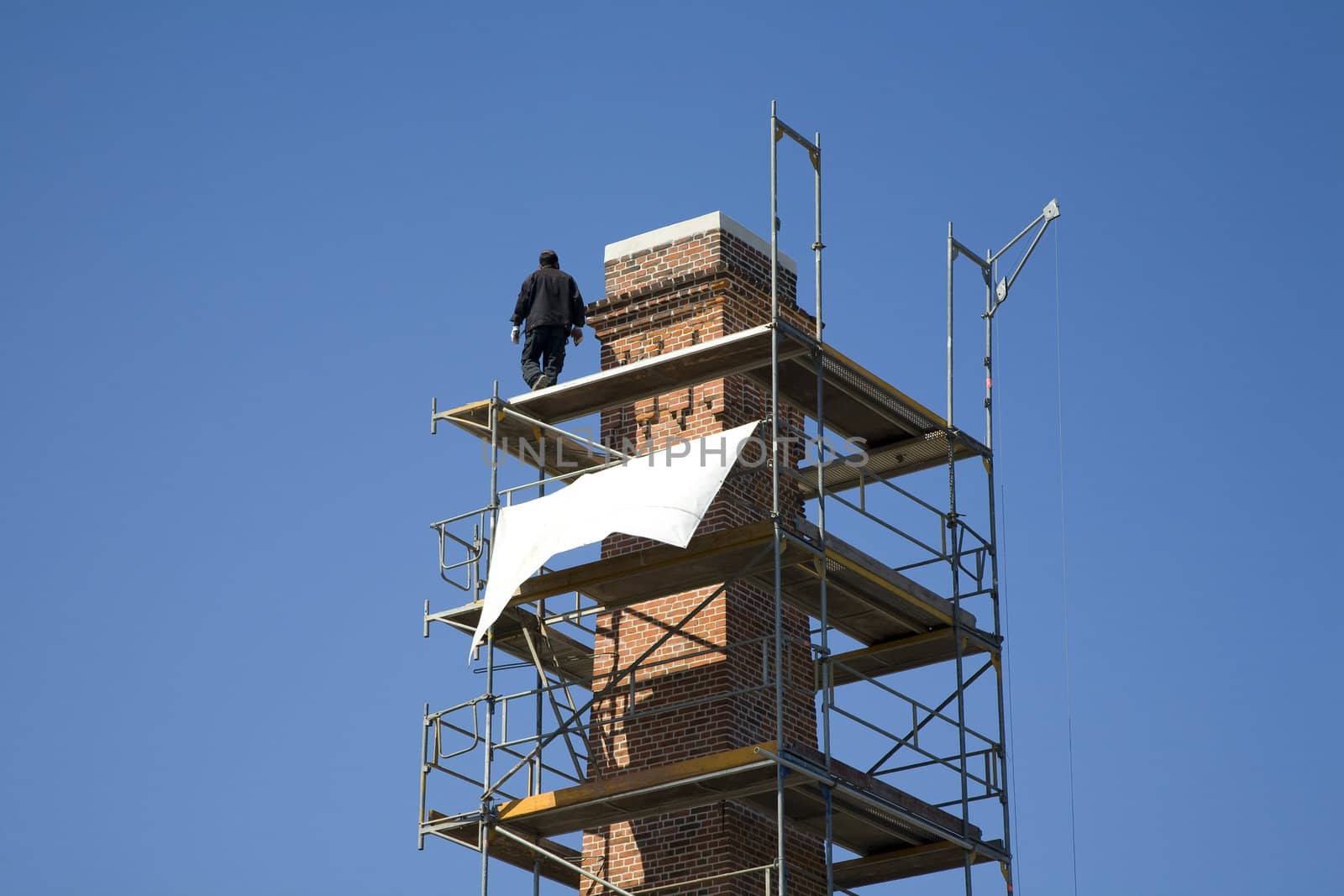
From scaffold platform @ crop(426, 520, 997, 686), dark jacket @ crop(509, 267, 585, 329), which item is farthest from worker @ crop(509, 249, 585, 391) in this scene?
scaffold platform @ crop(426, 520, 997, 686)

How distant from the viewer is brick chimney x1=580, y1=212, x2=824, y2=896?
82.2 feet

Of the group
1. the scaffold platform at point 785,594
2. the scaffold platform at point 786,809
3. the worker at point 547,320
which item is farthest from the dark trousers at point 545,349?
the scaffold platform at point 786,809

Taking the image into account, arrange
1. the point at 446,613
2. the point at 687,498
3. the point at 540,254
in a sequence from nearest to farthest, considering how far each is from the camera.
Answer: the point at 687,498 < the point at 446,613 < the point at 540,254

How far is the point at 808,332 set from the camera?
2798 centimetres

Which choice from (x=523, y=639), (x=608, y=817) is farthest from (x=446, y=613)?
(x=608, y=817)

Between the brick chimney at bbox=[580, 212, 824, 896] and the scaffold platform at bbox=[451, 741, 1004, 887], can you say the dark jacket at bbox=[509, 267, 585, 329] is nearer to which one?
the brick chimney at bbox=[580, 212, 824, 896]

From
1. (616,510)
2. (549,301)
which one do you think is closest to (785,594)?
(616,510)

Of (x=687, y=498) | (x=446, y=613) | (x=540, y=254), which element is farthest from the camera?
(x=540, y=254)

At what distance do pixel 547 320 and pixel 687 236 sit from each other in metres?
1.87

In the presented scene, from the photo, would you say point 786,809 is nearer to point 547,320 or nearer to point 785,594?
point 785,594

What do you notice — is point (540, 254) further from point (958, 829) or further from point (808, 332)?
point (958, 829)

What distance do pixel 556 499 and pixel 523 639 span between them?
1847mm

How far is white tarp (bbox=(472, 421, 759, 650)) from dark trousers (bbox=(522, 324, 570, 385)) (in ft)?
6.29

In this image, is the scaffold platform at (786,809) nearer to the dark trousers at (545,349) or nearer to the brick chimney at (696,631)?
the brick chimney at (696,631)
